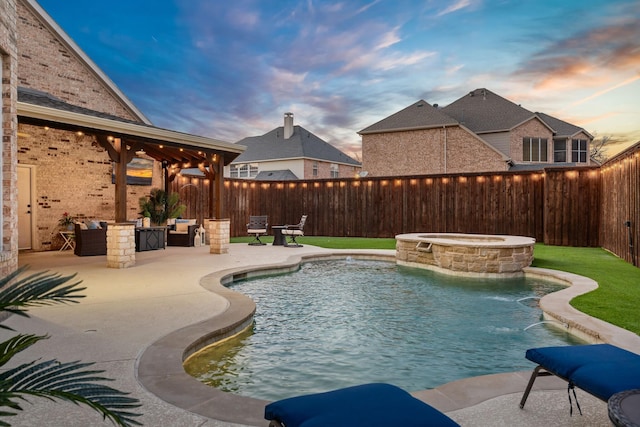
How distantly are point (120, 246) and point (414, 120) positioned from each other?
17326mm

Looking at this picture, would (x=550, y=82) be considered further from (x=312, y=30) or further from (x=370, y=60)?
(x=312, y=30)

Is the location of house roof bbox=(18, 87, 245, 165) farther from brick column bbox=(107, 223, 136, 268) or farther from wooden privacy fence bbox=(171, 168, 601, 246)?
wooden privacy fence bbox=(171, 168, 601, 246)

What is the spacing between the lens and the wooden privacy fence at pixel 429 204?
12.6 metres

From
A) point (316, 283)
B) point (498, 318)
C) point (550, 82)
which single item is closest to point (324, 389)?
point (498, 318)

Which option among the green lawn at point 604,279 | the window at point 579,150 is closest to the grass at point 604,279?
the green lawn at point 604,279

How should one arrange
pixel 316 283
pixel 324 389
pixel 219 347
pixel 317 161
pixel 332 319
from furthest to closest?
pixel 317 161
pixel 316 283
pixel 332 319
pixel 219 347
pixel 324 389

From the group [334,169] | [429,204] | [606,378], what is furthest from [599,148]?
[606,378]

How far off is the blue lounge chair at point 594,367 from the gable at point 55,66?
13.2 meters

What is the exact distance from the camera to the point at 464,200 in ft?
48.0

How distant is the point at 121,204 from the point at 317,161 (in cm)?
2046

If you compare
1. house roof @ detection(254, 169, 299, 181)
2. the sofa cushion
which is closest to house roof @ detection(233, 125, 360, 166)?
house roof @ detection(254, 169, 299, 181)

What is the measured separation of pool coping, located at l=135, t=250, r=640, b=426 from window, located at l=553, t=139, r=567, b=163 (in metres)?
19.6

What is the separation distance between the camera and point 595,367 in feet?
7.33

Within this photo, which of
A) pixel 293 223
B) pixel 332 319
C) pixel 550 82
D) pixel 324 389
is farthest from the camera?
pixel 293 223
